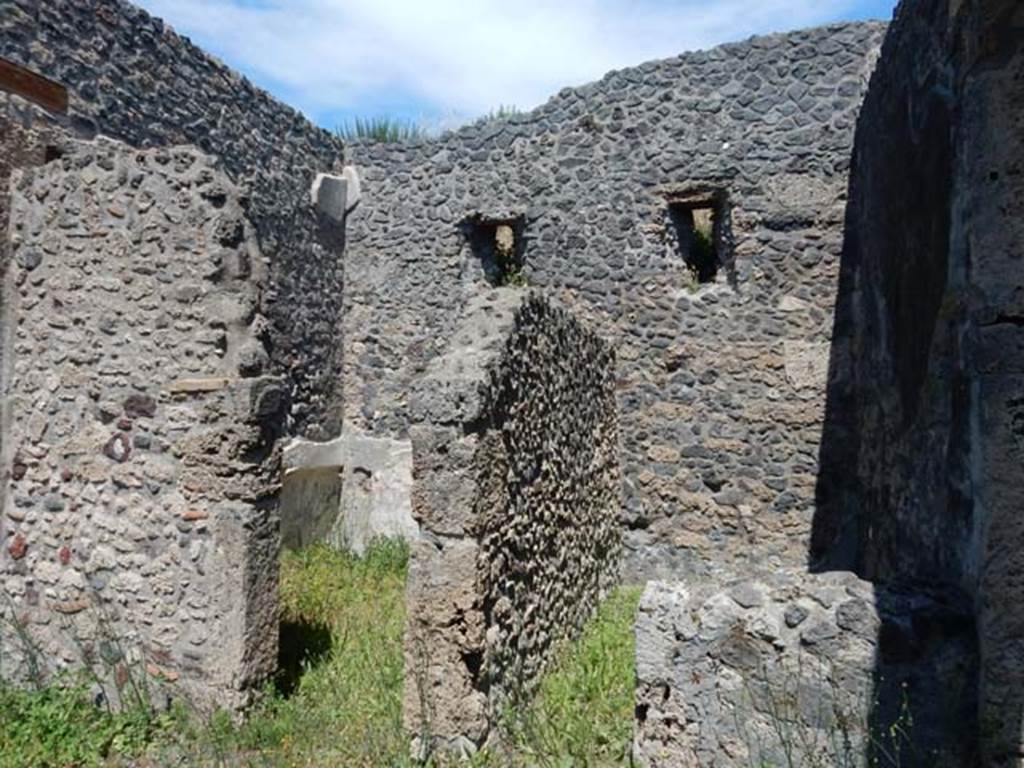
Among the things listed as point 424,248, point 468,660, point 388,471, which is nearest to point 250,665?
point 468,660

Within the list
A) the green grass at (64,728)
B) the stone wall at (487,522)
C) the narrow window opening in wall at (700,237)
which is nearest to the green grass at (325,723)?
the green grass at (64,728)

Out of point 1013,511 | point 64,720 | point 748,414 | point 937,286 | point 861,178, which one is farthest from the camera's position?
point 748,414

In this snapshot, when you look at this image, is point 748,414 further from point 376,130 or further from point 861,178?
point 376,130

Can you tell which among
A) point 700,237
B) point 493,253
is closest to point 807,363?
point 700,237

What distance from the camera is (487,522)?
13.5ft

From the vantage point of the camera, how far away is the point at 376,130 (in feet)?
33.6

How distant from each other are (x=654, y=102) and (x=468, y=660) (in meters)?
5.78

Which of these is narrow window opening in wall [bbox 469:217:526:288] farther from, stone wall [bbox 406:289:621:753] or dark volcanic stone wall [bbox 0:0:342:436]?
stone wall [bbox 406:289:621:753]

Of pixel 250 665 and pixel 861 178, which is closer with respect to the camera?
pixel 250 665

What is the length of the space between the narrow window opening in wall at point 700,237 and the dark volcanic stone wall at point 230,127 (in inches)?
150

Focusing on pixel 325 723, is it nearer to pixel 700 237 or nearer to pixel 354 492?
pixel 354 492

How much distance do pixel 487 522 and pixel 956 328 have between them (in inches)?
90.6

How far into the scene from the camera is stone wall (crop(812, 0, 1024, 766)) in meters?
2.69

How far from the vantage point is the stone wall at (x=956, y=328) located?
106 inches
